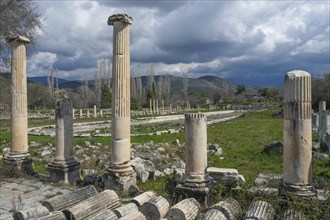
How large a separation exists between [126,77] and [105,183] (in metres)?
2.95

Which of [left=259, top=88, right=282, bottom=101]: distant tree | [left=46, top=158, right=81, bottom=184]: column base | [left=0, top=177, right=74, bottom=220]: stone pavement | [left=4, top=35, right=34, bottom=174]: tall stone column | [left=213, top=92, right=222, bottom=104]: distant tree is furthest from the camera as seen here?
[left=213, top=92, right=222, bottom=104]: distant tree

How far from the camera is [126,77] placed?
9328mm

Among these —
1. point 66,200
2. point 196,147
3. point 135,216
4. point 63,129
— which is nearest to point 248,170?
point 196,147

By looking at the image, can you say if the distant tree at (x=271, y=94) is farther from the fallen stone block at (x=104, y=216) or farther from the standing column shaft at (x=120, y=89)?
the fallen stone block at (x=104, y=216)

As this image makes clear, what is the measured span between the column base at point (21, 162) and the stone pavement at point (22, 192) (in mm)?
533

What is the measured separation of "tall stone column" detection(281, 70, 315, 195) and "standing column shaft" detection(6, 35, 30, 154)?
28.0 feet

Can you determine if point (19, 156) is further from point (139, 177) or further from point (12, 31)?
point (12, 31)

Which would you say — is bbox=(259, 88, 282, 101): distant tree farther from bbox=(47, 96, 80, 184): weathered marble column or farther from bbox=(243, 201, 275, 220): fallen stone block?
bbox=(243, 201, 275, 220): fallen stone block

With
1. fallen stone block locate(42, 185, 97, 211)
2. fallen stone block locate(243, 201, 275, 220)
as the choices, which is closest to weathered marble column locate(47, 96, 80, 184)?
fallen stone block locate(42, 185, 97, 211)

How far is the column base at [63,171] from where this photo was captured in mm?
10047

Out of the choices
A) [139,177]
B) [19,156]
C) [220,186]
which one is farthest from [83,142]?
[220,186]

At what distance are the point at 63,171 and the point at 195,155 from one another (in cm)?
423

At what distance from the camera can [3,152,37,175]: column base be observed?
1101cm

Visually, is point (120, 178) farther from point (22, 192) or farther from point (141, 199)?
point (22, 192)
